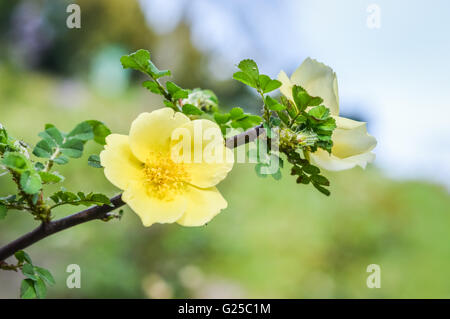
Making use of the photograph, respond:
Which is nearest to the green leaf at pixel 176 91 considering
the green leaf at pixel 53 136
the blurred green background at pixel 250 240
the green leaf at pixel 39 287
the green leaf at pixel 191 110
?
the green leaf at pixel 191 110

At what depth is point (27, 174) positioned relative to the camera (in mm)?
305

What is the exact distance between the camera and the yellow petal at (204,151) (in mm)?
324

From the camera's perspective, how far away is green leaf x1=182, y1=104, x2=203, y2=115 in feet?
1.18

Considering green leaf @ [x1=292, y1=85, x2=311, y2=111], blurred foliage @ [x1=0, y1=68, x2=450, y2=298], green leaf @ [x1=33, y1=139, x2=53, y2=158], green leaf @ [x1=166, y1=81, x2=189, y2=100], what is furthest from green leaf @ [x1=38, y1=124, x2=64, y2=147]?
blurred foliage @ [x1=0, y1=68, x2=450, y2=298]

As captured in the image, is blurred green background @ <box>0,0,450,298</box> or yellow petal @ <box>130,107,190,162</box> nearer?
yellow petal @ <box>130,107,190,162</box>

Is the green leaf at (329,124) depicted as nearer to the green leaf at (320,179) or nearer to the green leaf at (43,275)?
the green leaf at (320,179)

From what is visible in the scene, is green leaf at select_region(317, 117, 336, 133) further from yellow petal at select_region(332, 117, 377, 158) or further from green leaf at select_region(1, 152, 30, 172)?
green leaf at select_region(1, 152, 30, 172)

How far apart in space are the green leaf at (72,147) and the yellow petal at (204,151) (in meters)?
0.09

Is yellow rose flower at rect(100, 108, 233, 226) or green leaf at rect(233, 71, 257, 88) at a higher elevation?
green leaf at rect(233, 71, 257, 88)

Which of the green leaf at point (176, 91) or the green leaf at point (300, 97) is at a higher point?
the green leaf at point (176, 91)

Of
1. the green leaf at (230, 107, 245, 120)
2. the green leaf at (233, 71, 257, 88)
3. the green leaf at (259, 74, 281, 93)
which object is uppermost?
→ the green leaf at (233, 71, 257, 88)

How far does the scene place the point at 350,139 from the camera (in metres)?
0.35

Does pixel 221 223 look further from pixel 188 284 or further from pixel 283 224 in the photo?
pixel 188 284
